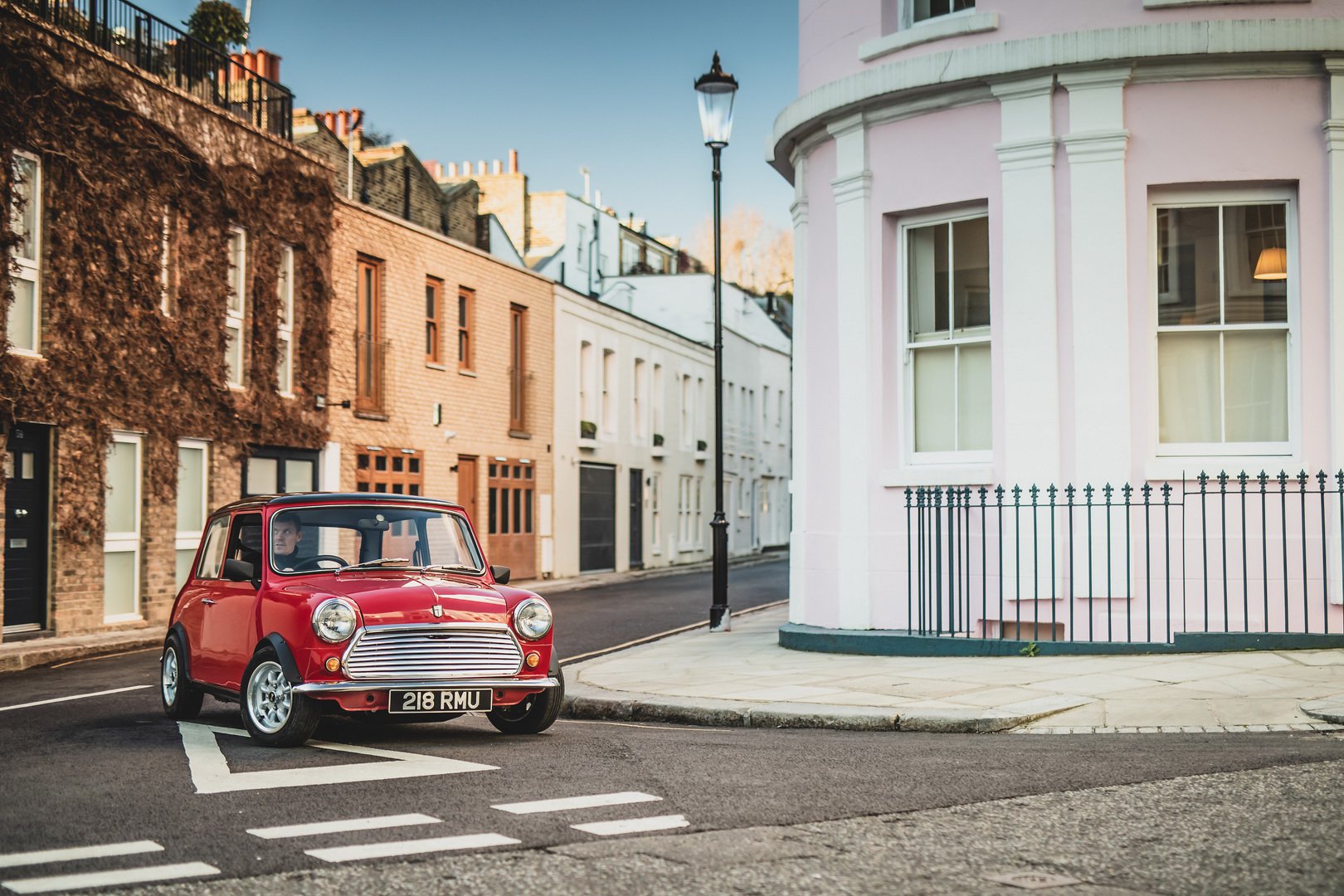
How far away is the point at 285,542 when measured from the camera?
973 cm

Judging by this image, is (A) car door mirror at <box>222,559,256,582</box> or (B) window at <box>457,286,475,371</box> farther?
(B) window at <box>457,286,475,371</box>

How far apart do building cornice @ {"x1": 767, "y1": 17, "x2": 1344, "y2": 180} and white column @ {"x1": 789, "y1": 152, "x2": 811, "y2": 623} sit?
55.4 inches

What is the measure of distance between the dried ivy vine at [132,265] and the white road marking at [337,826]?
12.7 metres

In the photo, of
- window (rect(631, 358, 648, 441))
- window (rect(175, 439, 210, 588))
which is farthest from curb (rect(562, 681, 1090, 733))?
window (rect(631, 358, 648, 441))

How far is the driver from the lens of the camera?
9641 millimetres

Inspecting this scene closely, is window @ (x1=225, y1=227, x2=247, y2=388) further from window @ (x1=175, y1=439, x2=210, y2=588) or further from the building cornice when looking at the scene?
the building cornice

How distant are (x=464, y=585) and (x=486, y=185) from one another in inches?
1530

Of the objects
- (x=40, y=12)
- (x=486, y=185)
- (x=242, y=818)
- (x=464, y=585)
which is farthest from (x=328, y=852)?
(x=486, y=185)

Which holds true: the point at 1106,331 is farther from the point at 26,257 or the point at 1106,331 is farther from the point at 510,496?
the point at 510,496

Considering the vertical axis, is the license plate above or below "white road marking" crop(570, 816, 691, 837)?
above

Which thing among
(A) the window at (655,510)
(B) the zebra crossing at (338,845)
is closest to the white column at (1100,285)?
(B) the zebra crossing at (338,845)

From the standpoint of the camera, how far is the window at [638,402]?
129 feet

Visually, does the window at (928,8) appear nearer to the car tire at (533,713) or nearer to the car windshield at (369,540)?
the car windshield at (369,540)

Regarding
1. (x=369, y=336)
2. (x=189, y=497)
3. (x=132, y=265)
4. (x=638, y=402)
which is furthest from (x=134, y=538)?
(x=638, y=402)
